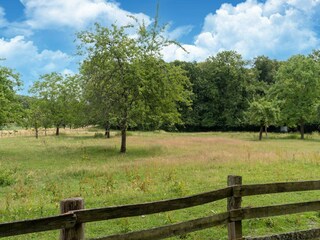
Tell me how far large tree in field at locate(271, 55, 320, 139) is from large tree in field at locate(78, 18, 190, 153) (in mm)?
27729

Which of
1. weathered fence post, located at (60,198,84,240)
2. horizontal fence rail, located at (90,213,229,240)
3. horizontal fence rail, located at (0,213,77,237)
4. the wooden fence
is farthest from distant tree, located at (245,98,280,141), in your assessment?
horizontal fence rail, located at (0,213,77,237)

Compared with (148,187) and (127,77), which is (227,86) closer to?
(127,77)

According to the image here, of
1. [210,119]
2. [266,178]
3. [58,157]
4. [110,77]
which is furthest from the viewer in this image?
[210,119]

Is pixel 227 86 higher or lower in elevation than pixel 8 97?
higher

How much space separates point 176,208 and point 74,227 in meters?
1.48

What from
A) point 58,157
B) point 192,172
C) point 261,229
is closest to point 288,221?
point 261,229

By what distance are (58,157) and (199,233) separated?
18.3m

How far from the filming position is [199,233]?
23.1ft

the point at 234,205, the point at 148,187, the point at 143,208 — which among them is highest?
the point at 143,208

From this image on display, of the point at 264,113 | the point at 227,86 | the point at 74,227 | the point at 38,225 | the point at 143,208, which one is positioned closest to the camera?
the point at 38,225

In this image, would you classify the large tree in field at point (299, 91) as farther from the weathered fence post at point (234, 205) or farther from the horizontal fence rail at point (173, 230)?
the horizontal fence rail at point (173, 230)

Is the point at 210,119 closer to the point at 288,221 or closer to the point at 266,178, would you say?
the point at 266,178

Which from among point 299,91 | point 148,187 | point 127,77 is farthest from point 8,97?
point 299,91

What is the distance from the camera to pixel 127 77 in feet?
82.0
